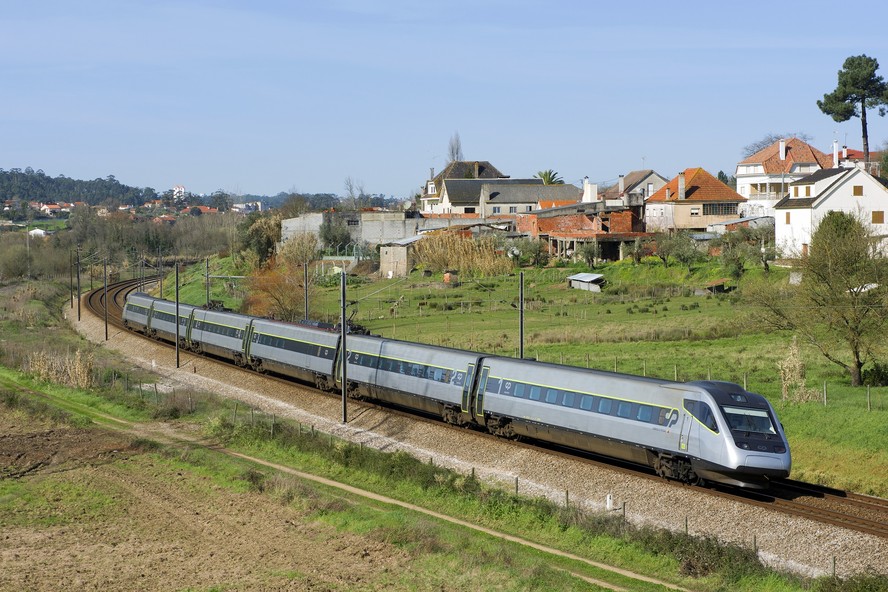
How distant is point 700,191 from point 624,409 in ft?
256

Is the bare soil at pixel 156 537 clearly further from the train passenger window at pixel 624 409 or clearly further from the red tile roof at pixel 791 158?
the red tile roof at pixel 791 158

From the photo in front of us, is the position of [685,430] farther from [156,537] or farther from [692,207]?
[692,207]

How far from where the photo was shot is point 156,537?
25359 millimetres

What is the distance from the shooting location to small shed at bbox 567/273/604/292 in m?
77.4

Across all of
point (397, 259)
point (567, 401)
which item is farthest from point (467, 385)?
point (397, 259)

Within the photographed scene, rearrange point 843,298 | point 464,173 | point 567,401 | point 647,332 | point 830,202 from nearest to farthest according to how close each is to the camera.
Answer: point 567,401, point 843,298, point 647,332, point 830,202, point 464,173

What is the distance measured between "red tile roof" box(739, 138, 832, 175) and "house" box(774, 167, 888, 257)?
36.8 metres

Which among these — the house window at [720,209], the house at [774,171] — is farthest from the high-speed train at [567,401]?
the house at [774,171]

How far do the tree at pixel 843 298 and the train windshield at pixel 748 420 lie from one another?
16.8 metres

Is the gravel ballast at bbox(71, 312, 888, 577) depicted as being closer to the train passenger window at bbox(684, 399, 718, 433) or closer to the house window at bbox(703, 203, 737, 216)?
the train passenger window at bbox(684, 399, 718, 433)

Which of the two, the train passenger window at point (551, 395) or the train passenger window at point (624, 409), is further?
the train passenger window at point (551, 395)

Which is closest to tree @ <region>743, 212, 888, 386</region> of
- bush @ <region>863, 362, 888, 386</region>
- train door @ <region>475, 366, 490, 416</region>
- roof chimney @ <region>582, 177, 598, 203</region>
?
bush @ <region>863, 362, 888, 386</region>

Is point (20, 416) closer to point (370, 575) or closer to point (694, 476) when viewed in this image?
point (370, 575)

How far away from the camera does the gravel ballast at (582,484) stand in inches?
875
